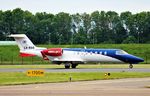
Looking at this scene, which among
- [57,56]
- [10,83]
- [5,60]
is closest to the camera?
[10,83]

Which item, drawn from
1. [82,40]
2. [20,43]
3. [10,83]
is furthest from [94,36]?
[10,83]

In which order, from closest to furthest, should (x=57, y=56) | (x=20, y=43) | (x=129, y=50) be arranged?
(x=57, y=56)
(x=20, y=43)
(x=129, y=50)

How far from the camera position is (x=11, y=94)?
27.5m

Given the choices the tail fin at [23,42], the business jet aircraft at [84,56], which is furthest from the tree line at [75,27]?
the business jet aircraft at [84,56]

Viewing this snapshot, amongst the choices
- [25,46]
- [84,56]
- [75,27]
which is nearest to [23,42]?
[25,46]

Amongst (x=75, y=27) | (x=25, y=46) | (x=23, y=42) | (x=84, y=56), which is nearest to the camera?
(x=84, y=56)

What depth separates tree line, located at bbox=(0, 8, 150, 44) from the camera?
145 meters

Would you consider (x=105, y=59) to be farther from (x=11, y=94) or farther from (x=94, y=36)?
(x=94, y=36)

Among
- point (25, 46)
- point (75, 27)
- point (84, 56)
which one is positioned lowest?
point (84, 56)

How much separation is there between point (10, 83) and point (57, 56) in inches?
1141

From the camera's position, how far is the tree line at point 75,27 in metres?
145

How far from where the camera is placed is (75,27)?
167750 mm

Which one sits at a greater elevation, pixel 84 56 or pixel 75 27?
pixel 75 27

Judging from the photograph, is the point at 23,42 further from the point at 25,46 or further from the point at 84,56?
the point at 84,56
